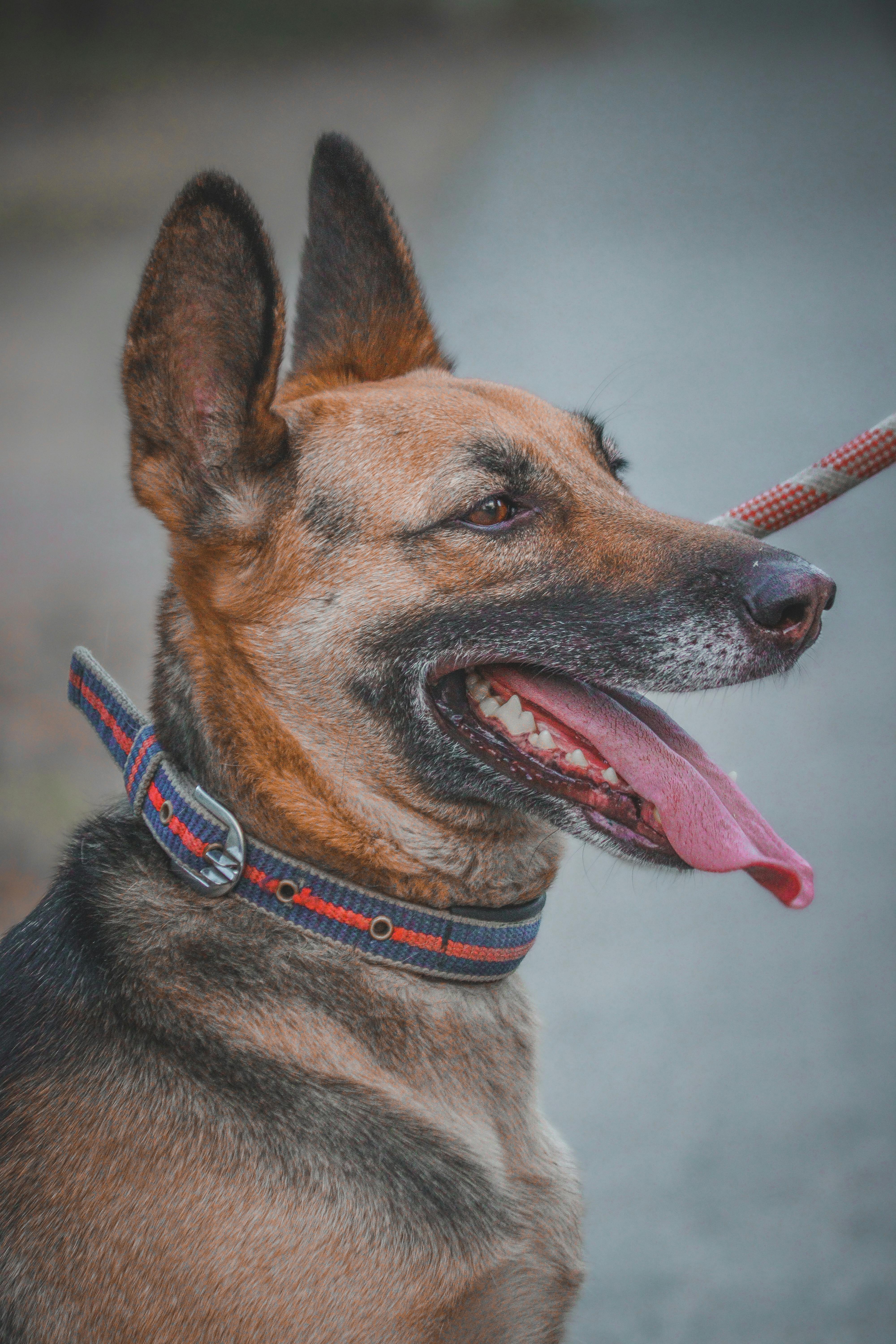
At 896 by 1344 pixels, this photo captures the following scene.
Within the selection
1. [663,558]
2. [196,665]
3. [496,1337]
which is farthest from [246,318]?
[496,1337]

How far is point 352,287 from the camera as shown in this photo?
2.27 m

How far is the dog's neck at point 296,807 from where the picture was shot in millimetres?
1773

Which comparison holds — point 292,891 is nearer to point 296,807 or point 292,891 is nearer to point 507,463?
point 296,807

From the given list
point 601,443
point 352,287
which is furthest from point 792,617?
point 352,287

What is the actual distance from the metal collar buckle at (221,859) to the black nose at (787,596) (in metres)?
0.89

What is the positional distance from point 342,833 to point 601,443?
97cm

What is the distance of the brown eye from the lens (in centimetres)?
183

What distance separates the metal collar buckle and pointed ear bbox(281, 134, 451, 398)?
2.99 feet

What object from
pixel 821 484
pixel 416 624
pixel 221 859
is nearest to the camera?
pixel 221 859

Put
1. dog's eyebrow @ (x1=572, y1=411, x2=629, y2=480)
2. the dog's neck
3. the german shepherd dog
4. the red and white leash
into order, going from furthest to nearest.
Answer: dog's eyebrow @ (x1=572, y1=411, x2=629, y2=480) → the red and white leash → the dog's neck → the german shepherd dog

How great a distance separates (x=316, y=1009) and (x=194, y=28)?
4.54 metres

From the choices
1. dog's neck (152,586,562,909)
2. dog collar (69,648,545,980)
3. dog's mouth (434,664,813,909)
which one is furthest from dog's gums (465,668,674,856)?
dog collar (69,648,545,980)

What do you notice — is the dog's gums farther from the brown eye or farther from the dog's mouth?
the brown eye

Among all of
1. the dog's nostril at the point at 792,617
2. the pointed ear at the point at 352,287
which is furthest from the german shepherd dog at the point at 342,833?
the pointed ear at the point at 352,287
